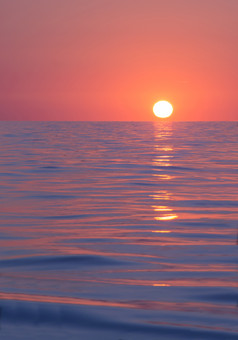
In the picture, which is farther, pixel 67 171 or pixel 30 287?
pixel 67 171

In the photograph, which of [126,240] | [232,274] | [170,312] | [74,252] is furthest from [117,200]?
[170,312]

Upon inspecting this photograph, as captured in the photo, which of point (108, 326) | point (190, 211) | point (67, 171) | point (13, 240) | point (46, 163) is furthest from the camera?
point (46, 163)

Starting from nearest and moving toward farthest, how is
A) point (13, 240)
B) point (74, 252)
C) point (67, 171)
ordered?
point (74, 252)
point (13, 240)
point (67, 171)

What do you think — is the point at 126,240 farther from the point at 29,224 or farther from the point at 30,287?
the point at 30,287

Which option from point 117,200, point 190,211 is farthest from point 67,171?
point 190,211

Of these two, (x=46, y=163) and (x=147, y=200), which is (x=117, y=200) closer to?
(x=147, y=200)

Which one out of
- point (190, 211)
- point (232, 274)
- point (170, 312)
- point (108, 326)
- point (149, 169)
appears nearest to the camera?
point (108, 326)

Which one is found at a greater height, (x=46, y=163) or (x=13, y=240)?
(x=46, y=163)

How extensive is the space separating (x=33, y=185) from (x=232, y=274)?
27.7ft

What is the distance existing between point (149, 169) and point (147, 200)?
7.49 m

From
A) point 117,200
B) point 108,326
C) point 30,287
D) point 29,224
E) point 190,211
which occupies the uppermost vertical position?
point 117,200

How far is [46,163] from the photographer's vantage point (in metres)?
20.4

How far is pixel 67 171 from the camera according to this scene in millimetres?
17281

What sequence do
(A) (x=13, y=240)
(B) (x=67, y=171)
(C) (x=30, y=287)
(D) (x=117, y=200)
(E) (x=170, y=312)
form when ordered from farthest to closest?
(B) (x=67, y=171)
(D) (x=117, y=200)
(A) (x=13, y=240)
(C) (x=30, y=287)
(E) (x=170, y=312)
